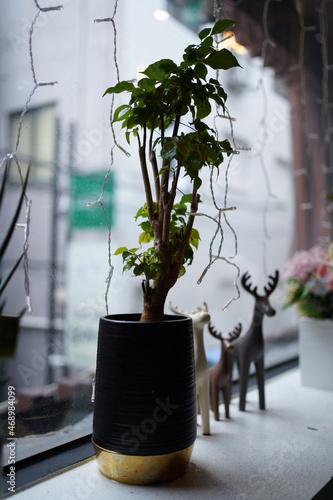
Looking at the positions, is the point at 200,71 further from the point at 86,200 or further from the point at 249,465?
the point at 249,465

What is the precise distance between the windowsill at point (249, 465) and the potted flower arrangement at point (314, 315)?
18 centimetres

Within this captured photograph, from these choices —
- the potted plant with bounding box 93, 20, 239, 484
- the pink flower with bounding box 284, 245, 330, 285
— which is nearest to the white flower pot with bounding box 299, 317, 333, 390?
the pink flower with bounding box 284, 245, 330, 285

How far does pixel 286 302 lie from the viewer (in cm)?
130

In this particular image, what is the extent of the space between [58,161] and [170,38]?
45 cm

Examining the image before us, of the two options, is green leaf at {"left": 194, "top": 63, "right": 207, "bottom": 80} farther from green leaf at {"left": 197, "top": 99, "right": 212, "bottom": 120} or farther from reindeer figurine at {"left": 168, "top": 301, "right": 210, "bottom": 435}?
reindeer figurine at {"left": 168, "top": 301, "right": 210, "bottom": 435}

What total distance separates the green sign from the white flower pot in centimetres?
67

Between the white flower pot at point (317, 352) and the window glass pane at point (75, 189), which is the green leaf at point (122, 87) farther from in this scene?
the white flower pot at point (317, 352)

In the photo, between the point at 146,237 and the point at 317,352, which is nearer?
the point at 146,237

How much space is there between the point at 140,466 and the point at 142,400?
10 cm

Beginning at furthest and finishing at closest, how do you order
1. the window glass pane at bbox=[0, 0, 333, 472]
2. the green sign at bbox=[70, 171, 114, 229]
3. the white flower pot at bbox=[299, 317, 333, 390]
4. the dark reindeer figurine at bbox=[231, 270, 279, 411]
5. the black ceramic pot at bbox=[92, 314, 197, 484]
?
the white flower pot at bbox=[299, 317, 333, 390] < the dark reindeer figurine at bbox=[231, 270, 279, 411] < the green sign at bbox=[70, 171, 114, 229] < the window glass pane at bbox=[0, 0, 333, 472] < the black ceramic pot at bbox=[92, 314, 197, 484]

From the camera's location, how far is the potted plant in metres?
0.65

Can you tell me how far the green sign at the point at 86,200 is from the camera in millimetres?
883

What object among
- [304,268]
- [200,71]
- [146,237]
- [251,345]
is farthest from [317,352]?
[200,71]

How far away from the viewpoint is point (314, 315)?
50.0 inches
